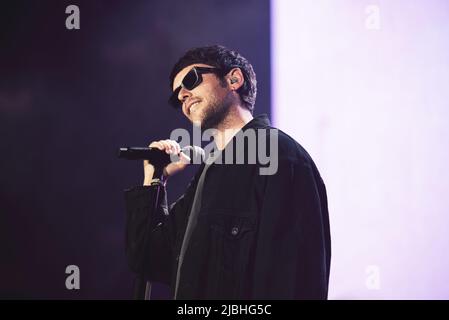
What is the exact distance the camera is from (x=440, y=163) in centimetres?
199

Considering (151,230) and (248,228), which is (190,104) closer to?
(151,230)

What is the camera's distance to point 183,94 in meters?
1.62

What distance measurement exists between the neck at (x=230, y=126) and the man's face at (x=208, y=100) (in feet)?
0.06

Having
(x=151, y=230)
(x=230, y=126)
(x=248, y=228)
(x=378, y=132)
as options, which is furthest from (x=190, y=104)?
(x=378, y=132)

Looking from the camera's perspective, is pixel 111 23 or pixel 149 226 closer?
pixel 149 226

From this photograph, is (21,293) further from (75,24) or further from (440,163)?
(440,163)

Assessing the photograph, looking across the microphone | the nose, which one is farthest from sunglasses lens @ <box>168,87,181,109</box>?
the microphone

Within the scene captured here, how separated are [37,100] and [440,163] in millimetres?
1889

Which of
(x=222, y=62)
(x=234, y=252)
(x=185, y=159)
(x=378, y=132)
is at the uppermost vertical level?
(x=222, y=62)

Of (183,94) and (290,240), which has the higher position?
(183,94)

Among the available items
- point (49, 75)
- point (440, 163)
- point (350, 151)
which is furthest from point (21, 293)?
point (440, 163)

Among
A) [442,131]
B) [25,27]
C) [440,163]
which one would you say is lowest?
[440,163]

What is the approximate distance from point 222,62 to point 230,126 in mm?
248
